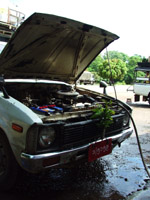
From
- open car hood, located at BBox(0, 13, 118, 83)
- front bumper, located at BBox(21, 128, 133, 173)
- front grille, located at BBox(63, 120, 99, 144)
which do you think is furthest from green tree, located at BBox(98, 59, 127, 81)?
front bumper, located at BBox(21, 128, 133, 173)

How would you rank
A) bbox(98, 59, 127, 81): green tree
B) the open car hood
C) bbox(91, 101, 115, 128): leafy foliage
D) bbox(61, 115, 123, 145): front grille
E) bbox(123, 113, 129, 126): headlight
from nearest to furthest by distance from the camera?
bbox(61, 115, 123, 145): front grille
bbox(91, 101, 115, 128): leafy foliage
the open car hood
bbox(123, 113, 129, 126): headlight
bbox(98, 59, 127, 81): green tree

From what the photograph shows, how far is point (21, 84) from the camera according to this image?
3.67 m

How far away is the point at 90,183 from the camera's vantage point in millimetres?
2975

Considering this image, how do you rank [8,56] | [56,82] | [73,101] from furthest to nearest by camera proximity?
1. [56,82]
2. [73,101]
3. [8,56]

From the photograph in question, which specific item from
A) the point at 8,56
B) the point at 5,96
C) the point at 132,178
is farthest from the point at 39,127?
the point at 132,178

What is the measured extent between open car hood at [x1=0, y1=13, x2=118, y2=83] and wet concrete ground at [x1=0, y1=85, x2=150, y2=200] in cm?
181

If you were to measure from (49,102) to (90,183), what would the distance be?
154 cm

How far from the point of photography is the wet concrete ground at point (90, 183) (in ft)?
8.61

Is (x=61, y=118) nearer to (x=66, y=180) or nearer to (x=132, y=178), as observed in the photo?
(x=66, y=180)

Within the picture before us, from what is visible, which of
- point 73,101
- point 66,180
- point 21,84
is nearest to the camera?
point 66,180

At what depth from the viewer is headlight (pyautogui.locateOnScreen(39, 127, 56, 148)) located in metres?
2.34

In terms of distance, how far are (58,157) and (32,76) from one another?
6.94 feet

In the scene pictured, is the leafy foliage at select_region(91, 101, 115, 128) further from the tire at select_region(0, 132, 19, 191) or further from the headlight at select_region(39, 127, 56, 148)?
the tire at select_region(0, 132, 19, 191)

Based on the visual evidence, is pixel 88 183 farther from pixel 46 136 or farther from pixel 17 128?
pixel 17 128
